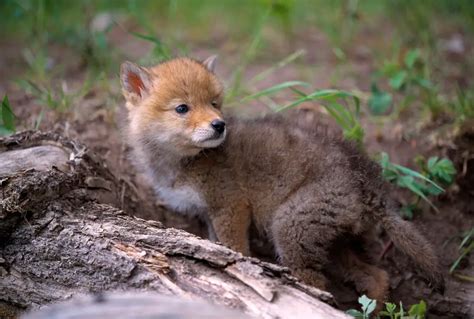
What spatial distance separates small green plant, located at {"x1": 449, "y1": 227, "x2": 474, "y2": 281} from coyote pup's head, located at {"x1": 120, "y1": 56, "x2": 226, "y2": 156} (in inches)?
69.9

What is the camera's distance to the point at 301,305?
261cm

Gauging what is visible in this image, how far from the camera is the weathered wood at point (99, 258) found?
2.66 metres

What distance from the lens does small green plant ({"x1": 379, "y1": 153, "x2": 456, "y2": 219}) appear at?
4016mm

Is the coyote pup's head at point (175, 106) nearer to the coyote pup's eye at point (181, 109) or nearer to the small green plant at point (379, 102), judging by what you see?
the coyote pup's eye at point (181, 109)

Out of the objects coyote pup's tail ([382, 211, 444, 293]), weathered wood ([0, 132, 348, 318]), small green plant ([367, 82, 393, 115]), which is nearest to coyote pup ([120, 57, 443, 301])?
coyote pup's tail ([382, 211, 444, 293])

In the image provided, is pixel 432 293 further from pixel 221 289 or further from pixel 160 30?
pixel 160 30

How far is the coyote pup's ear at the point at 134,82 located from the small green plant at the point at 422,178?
5.61 feet

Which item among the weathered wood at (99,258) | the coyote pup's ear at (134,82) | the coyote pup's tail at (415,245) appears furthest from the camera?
the coyote pup's ear at (134,82)

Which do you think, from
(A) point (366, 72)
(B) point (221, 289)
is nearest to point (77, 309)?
(B) point (221, 289)

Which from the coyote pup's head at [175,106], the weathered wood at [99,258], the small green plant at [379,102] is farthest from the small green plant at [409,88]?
the weathered wood at [99,258]

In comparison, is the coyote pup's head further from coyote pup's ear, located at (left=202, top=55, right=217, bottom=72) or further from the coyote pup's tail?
the coyote pup's tail

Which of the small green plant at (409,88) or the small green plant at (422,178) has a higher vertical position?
the small green plant at (409,88)

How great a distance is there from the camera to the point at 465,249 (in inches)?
160

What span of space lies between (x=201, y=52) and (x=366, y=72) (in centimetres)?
187
